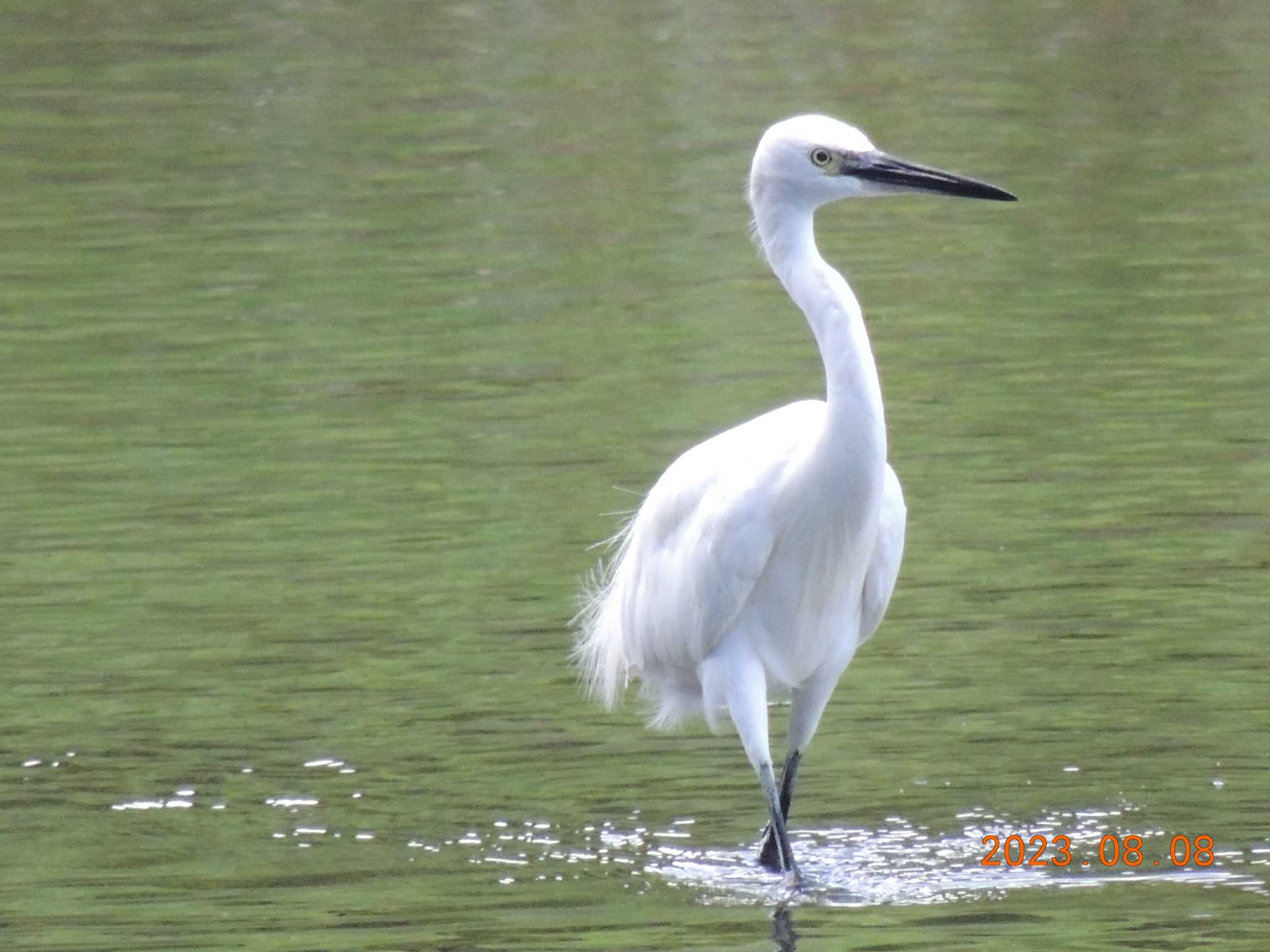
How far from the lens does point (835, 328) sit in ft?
19.0

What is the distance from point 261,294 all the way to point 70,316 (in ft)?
3.17

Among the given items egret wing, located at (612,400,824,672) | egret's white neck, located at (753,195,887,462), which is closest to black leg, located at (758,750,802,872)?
egret wing, located at (612,400,824,672)

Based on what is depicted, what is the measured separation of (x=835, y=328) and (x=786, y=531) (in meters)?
0.60

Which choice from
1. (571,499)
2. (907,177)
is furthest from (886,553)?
(571,499)

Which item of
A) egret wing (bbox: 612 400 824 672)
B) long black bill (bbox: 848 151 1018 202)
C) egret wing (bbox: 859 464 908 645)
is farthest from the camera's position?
egret wing (bbox: 859 464 908 645)

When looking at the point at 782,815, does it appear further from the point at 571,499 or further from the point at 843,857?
the point at 571,499

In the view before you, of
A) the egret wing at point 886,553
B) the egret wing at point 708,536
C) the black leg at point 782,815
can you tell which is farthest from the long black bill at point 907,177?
the black leg at point 782,815

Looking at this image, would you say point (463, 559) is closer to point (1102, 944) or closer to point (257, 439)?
point (257, 439)

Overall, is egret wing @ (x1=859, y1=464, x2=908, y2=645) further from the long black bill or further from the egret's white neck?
the long black bill

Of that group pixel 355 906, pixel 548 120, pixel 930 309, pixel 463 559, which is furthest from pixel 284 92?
pixel 355 906

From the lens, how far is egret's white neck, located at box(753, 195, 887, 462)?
577 cm

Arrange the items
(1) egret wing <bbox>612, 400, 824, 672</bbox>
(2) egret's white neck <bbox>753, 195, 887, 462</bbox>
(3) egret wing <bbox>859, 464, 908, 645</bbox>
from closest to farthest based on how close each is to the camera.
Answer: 1. (2) egret's white neck <bbox>753, 195, 887, 462</bbox>
2. (1) egret wing <bbox>612, 400, 824, 672</bbox>
3. (3) egret wing <bbox>859, 464, 908, 645</bbox>
